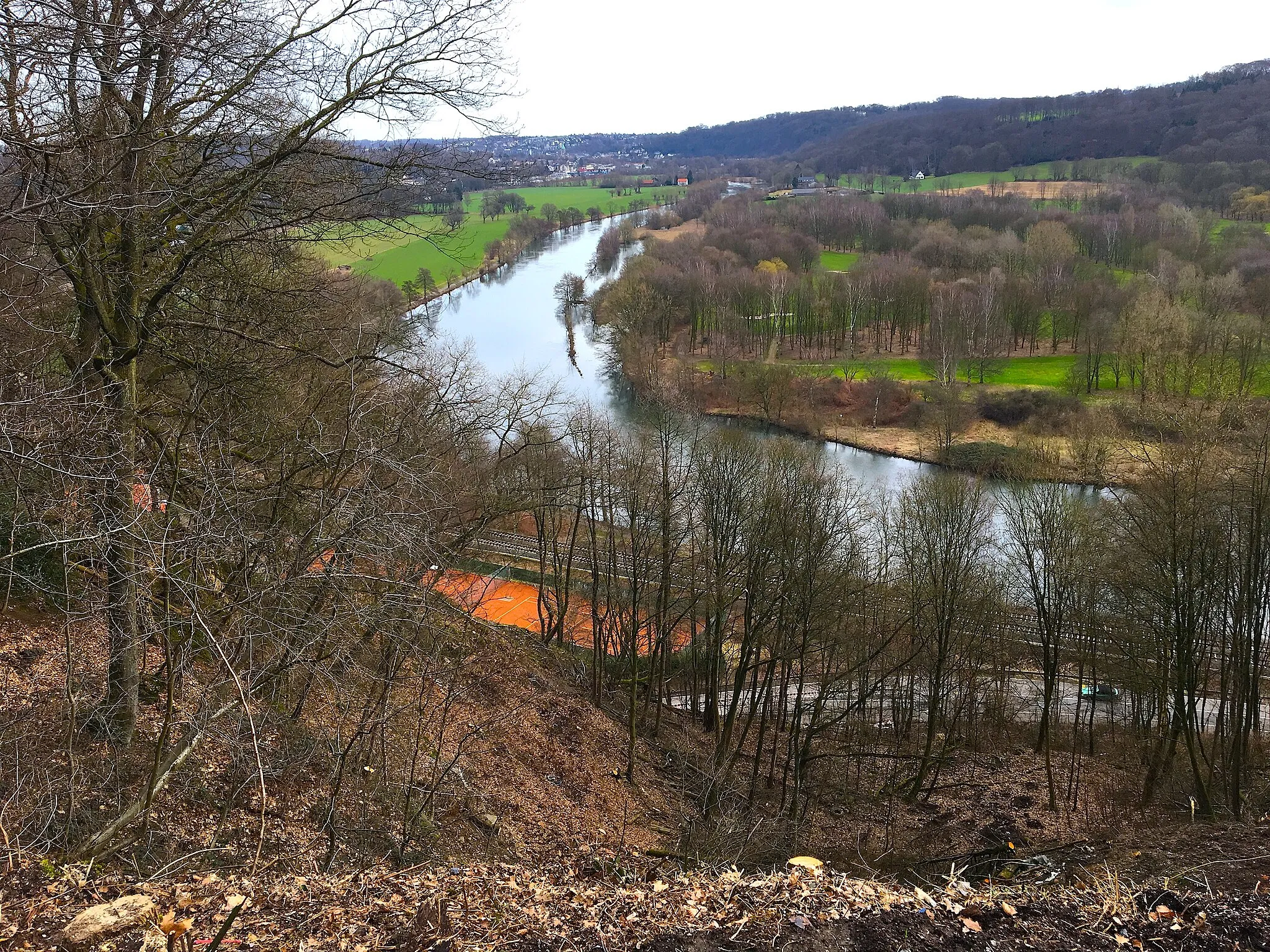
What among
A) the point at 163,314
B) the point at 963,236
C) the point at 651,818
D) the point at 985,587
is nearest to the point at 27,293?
the point at 163,314

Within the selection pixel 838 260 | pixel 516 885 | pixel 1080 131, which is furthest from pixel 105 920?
pixel 1080 131

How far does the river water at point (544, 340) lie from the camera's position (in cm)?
3222

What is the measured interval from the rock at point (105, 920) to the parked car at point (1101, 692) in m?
18.0

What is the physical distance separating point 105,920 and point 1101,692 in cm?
1956

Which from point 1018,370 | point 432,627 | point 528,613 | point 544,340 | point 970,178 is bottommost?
point 528,613

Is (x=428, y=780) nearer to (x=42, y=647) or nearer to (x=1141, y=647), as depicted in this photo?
(x=42, y=647)

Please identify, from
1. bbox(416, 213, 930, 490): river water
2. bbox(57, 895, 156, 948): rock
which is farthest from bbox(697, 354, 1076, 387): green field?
bbox(57, 895, 156, 948): rock

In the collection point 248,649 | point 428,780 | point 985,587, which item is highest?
point 248,649

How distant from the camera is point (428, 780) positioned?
7.58m

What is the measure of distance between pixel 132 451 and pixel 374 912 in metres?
3.11

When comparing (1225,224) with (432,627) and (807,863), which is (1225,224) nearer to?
(807,863)

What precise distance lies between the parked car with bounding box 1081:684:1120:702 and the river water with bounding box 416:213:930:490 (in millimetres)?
7789

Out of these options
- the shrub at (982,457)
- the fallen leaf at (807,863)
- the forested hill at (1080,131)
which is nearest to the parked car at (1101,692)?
the shrub at (982,457)

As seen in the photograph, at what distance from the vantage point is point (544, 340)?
147 ft
